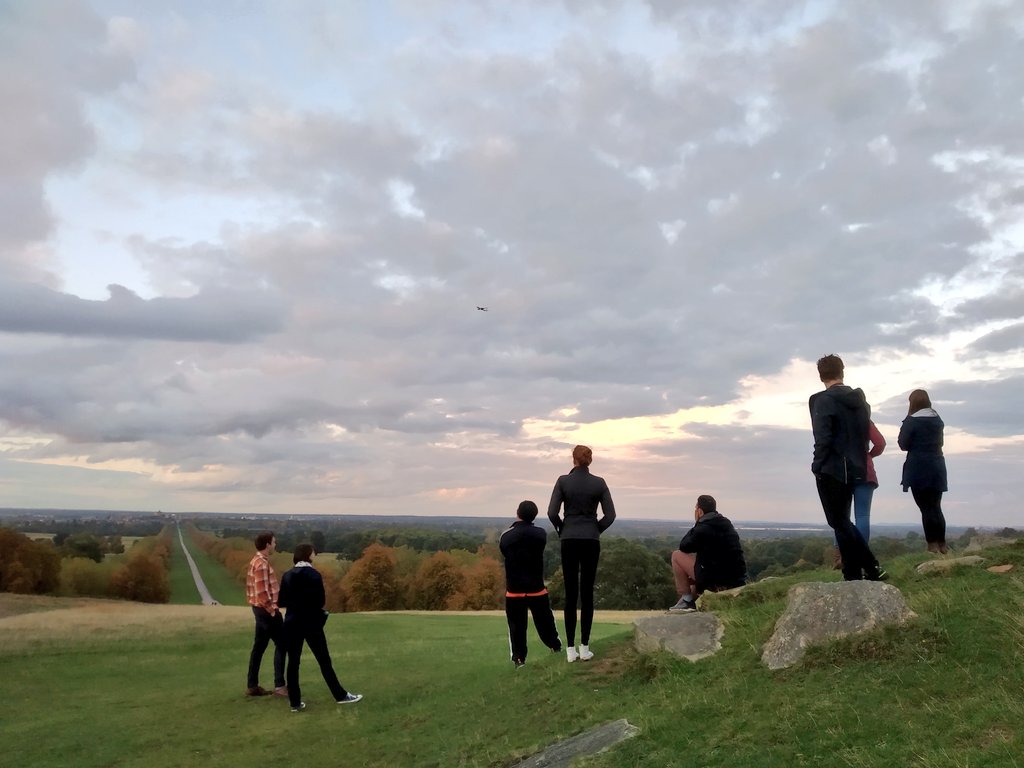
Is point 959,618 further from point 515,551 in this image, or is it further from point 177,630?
point 177,630

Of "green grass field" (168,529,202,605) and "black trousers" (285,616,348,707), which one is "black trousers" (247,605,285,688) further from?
"green grass field" (168,529,202,605)

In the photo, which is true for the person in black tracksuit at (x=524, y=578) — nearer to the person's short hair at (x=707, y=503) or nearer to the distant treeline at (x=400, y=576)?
the person's short hair at (x=707, y=503)

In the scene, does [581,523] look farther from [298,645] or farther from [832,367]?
[298,645]

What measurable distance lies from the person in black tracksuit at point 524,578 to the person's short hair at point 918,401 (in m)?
5.99

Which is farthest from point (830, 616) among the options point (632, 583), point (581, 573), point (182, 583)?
point (182, 583)

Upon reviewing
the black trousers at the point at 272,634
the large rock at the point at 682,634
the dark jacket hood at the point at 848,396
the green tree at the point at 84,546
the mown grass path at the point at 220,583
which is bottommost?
the mown grass path at the point at 220,583

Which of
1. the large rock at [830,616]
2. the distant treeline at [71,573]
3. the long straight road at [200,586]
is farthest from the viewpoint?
the long straight road at [200,586]

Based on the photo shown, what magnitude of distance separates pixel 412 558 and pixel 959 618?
83110 mm

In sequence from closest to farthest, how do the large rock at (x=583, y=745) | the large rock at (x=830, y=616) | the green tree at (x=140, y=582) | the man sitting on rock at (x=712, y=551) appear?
the large rock at (x=583, y=745)
the large rock at (x=830, y=616)
the man sitting on rock at (x=712, y=551)
the green tree at (x=140, y=582)

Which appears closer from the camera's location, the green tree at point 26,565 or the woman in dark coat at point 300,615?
the woman in dark coat at point 300,615

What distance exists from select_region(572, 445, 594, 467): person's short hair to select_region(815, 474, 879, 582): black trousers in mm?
2928

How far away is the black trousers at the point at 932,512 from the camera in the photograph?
37.5 feet

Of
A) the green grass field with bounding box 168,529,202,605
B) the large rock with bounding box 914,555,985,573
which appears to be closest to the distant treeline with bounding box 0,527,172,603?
the green grass field with bounding box 168,529,202,605

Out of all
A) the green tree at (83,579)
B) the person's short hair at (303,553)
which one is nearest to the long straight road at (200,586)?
the green tree at (83,579)
